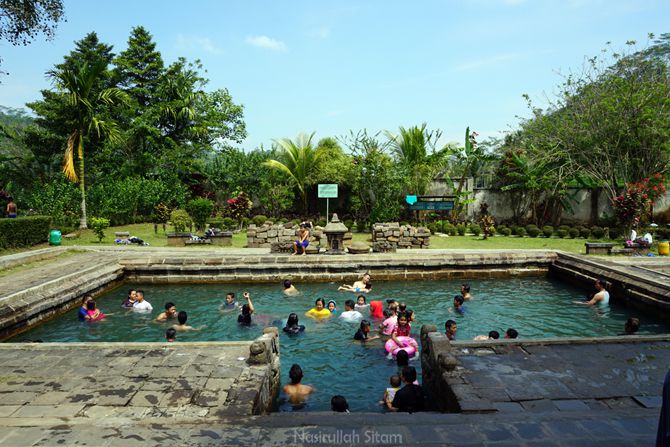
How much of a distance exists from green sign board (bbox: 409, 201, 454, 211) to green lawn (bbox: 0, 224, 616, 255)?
1.76m

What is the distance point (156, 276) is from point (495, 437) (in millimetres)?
13499

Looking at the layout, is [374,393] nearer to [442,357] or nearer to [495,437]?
[442,357]

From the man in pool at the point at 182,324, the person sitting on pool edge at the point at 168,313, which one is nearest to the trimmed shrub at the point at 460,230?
the person sitting on pool edge at the point at 168,313

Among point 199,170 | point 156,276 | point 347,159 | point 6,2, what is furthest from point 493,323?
point 199,170

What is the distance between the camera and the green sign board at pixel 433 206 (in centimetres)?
2383

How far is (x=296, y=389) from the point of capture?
731cm

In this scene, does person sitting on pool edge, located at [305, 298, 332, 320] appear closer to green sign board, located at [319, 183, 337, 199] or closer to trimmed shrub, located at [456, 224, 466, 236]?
green sign board, located at [319, 183, 337, 199]

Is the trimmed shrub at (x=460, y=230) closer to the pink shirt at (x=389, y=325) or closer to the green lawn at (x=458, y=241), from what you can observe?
the green lawn at (x=458, y=241)

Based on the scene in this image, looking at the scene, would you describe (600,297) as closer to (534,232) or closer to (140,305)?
(534,232)

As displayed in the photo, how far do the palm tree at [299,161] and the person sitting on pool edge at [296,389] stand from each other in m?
23.2

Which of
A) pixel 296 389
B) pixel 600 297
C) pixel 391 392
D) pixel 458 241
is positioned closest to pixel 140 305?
pixel 296 389

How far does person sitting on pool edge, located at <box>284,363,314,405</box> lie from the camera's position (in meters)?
7.22

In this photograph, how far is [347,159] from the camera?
29.4 metres

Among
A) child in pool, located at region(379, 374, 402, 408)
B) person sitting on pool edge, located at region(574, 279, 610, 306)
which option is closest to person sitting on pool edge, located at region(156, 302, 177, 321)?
child in pool, located at region(379, 374, 402, 408)
